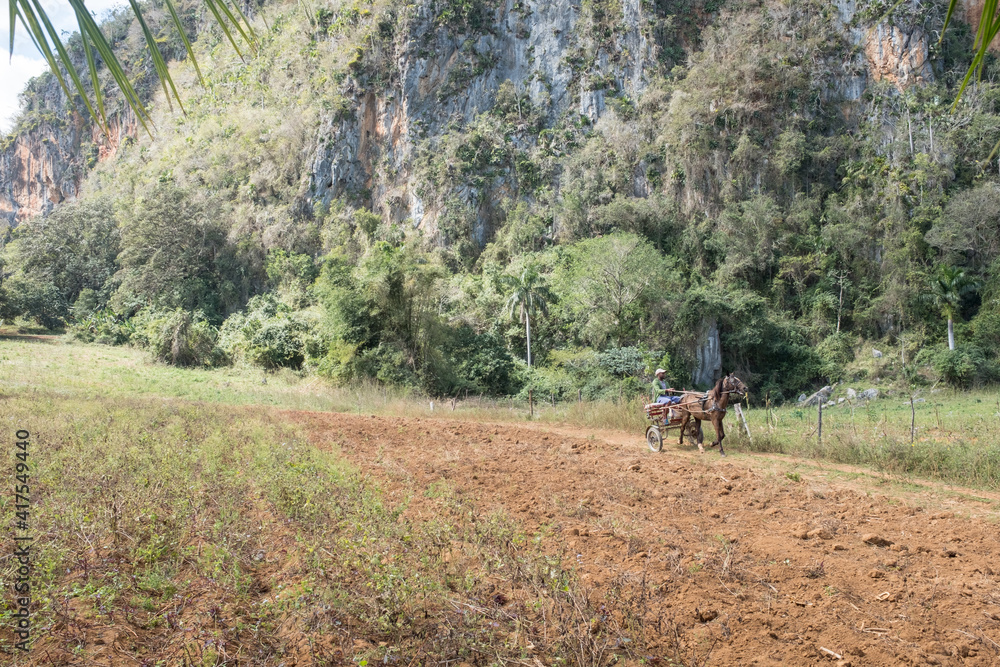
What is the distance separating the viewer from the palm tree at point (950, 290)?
32.1m

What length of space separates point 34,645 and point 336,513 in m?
2.59

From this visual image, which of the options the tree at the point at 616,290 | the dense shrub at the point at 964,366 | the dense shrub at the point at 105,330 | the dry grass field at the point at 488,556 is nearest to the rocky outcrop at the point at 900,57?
the dense shrub at the point at 964,366

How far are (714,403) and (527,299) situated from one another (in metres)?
24.7

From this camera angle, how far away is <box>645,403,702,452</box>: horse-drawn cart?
10562mm

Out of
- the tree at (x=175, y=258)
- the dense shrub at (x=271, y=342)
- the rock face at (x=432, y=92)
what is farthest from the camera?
the rock face at (x=432, y=92)

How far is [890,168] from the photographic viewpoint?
122 feet

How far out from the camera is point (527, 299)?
112 ft

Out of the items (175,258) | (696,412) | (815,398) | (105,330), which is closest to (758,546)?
(696,412)

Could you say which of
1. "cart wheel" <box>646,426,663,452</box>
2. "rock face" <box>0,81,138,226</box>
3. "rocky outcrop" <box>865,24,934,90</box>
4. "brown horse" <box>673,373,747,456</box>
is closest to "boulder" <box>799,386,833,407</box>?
"brown horse" <box>673,373,747,456</box>

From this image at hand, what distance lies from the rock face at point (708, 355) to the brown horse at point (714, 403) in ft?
77.3

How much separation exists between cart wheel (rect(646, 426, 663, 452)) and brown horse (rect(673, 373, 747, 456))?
1.55 feet

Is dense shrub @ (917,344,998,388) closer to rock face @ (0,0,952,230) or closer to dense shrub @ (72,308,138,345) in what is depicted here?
rock face @ (0,0,952,230)

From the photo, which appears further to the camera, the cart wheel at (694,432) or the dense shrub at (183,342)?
the dense shrub at (183,342)

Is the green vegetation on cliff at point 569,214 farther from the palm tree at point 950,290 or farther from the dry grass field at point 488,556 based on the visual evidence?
the dry grass field at point 488,556
